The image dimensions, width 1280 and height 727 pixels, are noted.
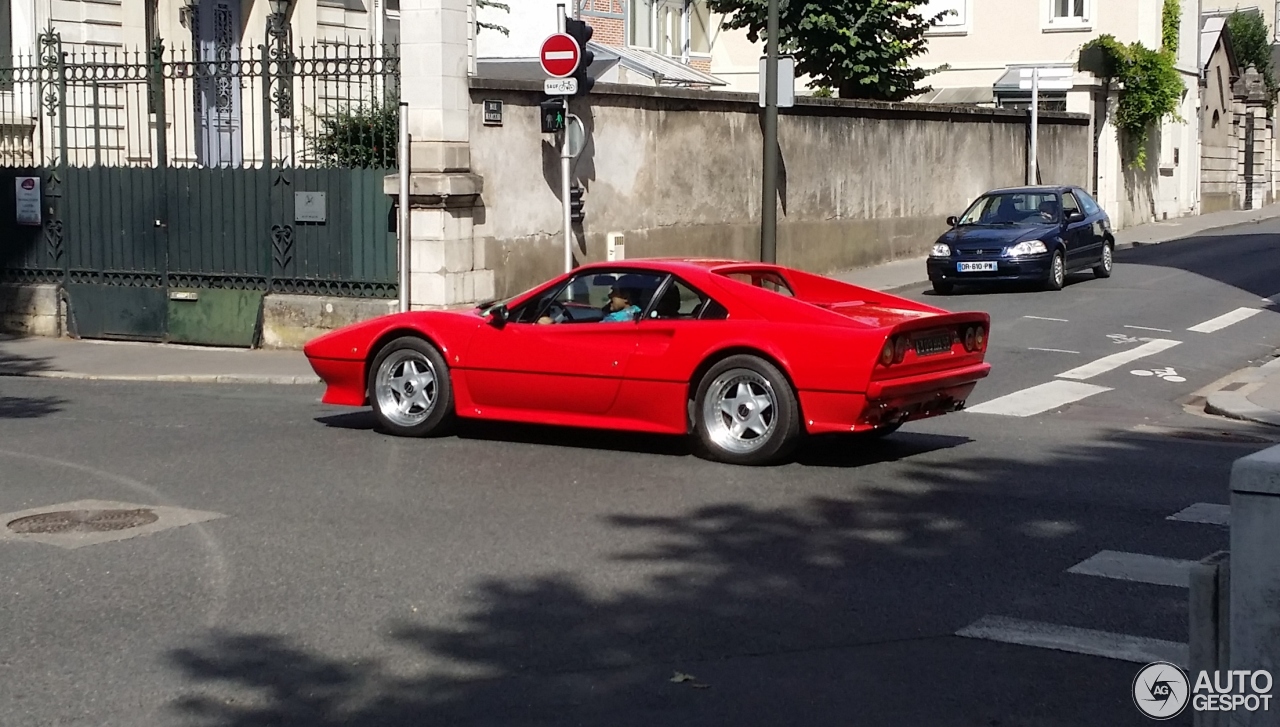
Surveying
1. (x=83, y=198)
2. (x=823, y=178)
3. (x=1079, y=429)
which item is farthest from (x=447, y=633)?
(x=823, y=178)

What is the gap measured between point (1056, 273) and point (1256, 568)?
19.4 m

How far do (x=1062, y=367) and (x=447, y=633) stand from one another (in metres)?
10.7

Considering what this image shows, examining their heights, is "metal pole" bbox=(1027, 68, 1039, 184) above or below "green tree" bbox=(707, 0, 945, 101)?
below

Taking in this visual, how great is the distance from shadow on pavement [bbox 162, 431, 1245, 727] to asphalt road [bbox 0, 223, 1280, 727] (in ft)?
0.06

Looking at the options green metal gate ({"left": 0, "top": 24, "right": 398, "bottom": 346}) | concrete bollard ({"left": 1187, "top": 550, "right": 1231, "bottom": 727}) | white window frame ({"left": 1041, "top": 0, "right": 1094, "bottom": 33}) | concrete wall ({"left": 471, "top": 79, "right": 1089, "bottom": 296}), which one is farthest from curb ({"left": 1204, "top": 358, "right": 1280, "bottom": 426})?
white window frame ({"left": 1041, "top": 0, "right": 1094, "bottom": 33})

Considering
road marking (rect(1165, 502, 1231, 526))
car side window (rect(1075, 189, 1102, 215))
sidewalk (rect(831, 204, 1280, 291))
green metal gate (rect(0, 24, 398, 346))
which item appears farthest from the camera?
sidewalk (rect(831, 204, 1280, 291))

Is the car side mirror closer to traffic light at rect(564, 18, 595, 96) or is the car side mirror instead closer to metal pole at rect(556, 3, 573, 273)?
metal pole at rect(556, 3, 573, 273)

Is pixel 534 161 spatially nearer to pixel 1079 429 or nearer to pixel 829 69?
pixel 1079 429

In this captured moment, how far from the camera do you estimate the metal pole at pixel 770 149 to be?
2102cm

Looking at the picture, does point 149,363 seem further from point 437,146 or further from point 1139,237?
point 1139,237

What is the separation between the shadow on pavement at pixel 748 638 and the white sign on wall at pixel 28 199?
42.0ft

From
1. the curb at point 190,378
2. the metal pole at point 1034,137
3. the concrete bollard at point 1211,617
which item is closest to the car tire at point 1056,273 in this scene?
the metal pole at point 1034,137

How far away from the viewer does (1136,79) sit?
38000 mm

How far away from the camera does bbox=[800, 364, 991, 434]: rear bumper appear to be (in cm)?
945
